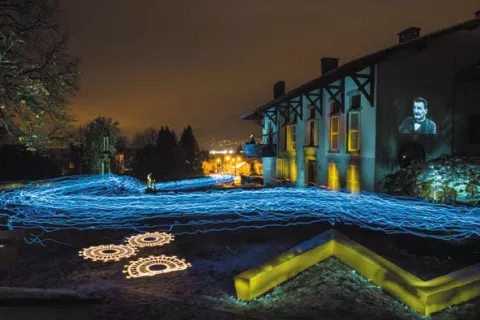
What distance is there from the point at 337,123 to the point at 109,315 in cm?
1691

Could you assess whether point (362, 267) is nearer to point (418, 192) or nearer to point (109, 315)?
point (109, 315)

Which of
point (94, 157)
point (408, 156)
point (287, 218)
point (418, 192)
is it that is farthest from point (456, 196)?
point (94, 157)

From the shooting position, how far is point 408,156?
16000mm

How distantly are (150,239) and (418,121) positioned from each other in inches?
501

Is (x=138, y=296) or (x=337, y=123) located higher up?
(x=337, y=123)

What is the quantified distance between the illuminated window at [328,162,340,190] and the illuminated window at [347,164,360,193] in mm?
960

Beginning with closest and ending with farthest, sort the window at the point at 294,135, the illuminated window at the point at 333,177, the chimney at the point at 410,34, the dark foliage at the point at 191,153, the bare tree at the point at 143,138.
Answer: the chimney at the point at 410,34, the illuminated window at the point at 333,177, the window at the point at 294,135, the dark foliage at the point at 191,153, the bare tree at the point at 143,138

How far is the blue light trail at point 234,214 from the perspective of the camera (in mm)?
10203

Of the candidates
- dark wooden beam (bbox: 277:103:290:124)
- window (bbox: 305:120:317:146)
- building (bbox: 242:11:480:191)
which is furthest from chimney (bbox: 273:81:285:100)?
building (bbox: 242:11:480:191)

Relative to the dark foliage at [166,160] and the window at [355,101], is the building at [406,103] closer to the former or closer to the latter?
the window at [355,101]

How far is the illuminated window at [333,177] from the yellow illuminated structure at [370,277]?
12552 mm

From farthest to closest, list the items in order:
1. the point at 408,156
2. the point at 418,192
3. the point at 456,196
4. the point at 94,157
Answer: the point at 94,157
the point at 408,156
the point at 418,192
the point at 456,196

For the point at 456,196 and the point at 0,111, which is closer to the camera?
the point at 0,111

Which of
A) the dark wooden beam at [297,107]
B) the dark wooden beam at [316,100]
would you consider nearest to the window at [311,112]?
the dark wooden beam at [316,100]
